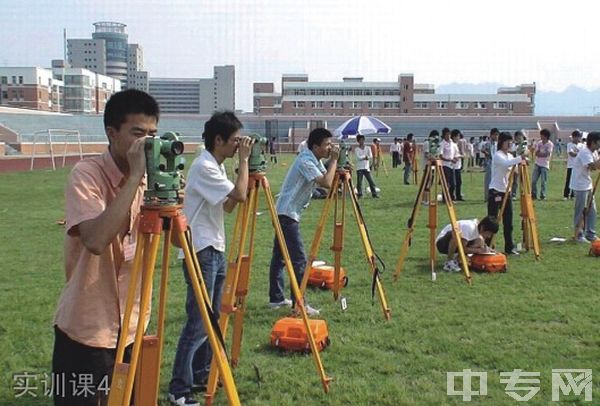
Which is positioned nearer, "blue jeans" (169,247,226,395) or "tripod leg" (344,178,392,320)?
"blue jeans" (169,247,226,395)

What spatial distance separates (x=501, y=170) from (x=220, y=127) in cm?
645

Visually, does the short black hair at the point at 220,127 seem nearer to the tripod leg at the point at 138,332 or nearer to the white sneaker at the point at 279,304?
the tripod leg at the point at 138,332

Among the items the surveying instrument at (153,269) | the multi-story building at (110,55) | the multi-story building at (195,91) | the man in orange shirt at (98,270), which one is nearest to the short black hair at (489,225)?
the surveying instrument at (153,269)

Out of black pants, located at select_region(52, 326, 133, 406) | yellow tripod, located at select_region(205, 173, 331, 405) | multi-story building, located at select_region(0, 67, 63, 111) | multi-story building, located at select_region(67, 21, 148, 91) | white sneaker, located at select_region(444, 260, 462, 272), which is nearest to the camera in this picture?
black pants, located at select_region(52, 326, 133, 406)

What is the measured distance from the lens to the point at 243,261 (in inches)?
183

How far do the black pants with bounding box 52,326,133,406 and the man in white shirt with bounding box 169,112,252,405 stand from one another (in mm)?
1451

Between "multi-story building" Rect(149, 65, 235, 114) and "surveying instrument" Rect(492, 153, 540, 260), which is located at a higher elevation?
"multi-story building" Rect(149, 65, 235, 114)

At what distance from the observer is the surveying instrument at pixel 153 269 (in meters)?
2.55

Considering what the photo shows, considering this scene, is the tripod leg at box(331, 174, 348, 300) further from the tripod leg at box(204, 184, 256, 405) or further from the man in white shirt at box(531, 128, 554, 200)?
the man in white shirt at box(531, 128, 554, 200)

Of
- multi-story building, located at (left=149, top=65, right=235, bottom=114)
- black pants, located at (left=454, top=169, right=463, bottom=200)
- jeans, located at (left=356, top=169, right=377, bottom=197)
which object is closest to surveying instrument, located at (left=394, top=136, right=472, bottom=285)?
black pants, located at (left=454, top=169, right=463, bottom=200)

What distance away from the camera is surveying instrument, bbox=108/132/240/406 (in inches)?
101

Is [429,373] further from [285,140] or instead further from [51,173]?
[285,140]

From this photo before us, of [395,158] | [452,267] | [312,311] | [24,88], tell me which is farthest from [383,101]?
[312,311]

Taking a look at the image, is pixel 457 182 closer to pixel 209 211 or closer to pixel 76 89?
pixel 209 211
